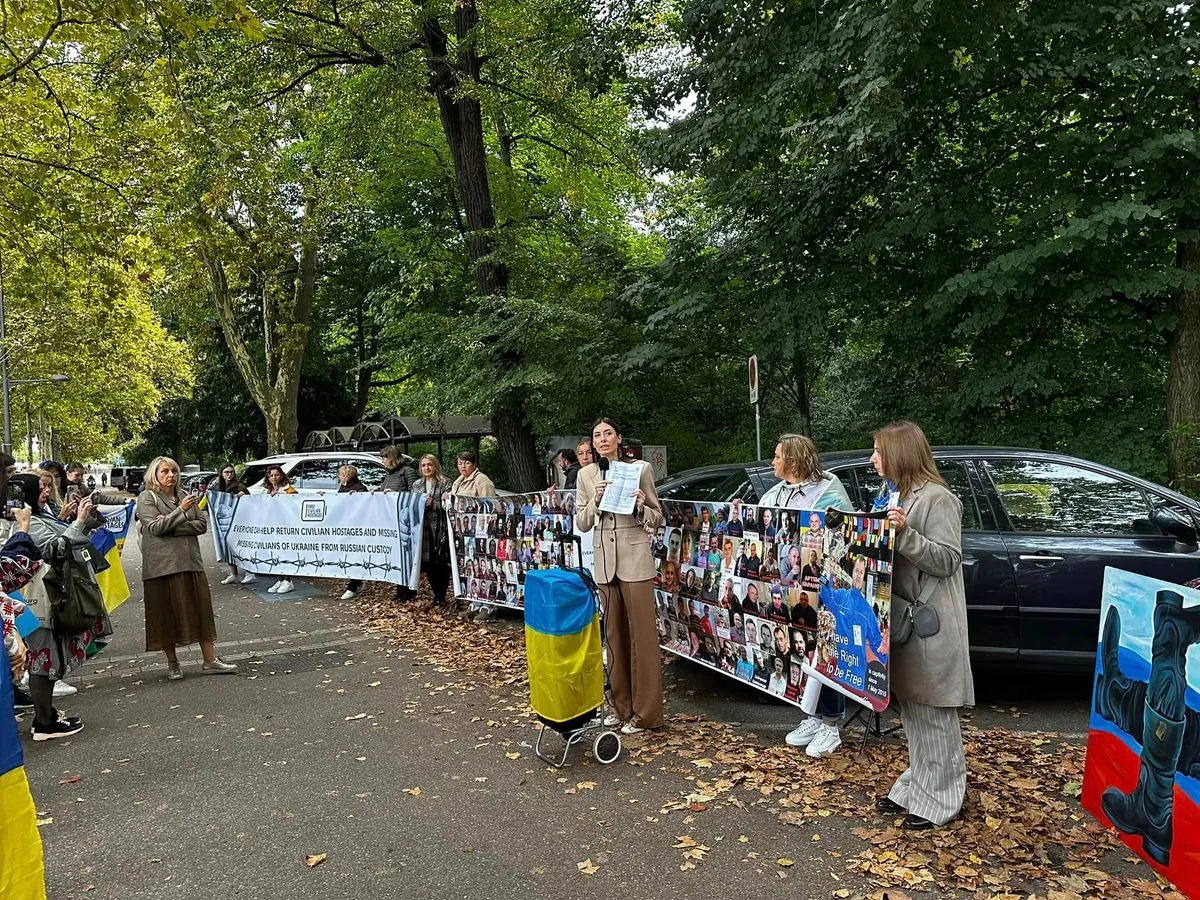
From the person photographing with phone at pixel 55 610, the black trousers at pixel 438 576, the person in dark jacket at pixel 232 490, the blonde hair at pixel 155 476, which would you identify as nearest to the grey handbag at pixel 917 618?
the person photographing with phone at pixel 55 610

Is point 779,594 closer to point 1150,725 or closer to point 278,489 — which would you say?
point 1150,725

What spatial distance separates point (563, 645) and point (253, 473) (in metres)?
11.7

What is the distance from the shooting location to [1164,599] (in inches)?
116

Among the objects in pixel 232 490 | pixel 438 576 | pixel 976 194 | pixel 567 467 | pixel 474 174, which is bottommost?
pixel 438 576

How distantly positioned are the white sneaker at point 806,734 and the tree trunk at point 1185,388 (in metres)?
5.97

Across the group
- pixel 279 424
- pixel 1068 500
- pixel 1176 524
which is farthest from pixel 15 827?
pixel 279 424

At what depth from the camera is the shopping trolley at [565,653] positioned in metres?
4.73

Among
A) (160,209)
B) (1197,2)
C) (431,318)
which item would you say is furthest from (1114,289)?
(160,209)

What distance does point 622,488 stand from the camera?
5246 millimetres

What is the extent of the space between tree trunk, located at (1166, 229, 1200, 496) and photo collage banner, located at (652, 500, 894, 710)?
5.87 meters

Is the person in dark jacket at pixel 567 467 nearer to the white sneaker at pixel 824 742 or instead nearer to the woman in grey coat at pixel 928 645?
the white sneaker at pixel 824 742

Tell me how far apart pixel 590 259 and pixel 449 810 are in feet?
32.0

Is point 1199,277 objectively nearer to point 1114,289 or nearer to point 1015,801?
point 1114,289

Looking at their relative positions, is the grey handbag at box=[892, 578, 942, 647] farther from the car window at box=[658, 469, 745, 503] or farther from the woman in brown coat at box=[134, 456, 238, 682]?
the woman in brown coat at box=[134, 456, 238, 682]
